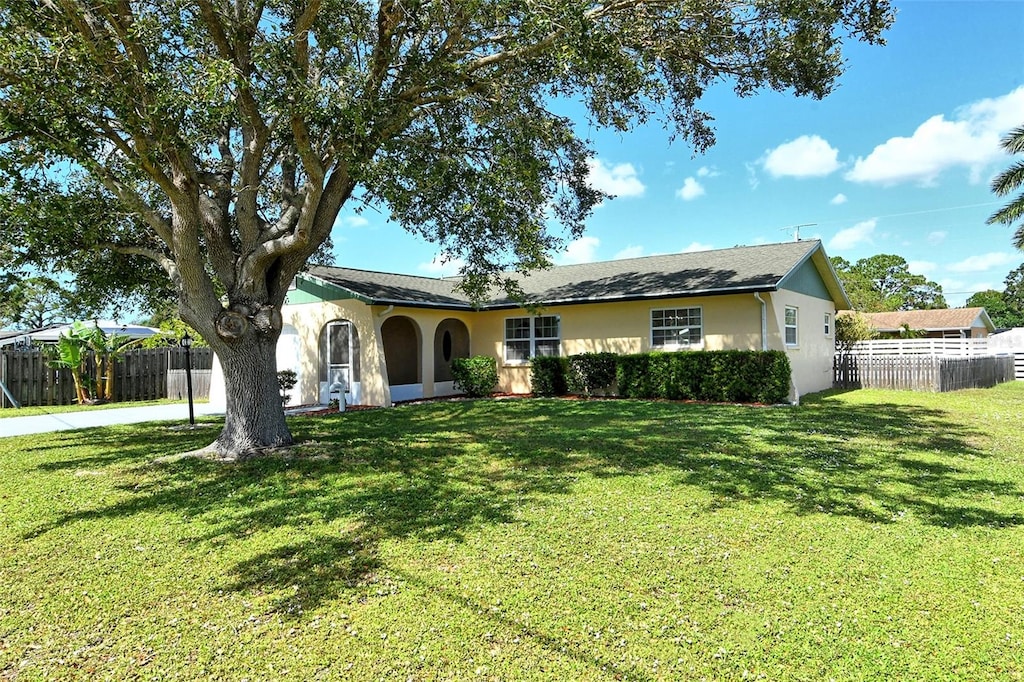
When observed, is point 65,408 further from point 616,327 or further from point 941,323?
point 941,323

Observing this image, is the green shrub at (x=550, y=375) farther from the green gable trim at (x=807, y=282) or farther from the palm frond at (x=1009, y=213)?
the palm frond at (x=1009, y=213)

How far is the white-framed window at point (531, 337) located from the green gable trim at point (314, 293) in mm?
5251

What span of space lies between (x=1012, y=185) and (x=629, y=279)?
11.5 metres

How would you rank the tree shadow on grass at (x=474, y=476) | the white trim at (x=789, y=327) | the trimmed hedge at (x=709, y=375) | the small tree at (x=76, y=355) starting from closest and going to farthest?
1. the tree shadow on grass at (x=474, y=476)
2. the trimmed hedge at (x=709, y=375)
3. the white trim at (x=789, y=327)
4. the small tree at (x=76, y=355)

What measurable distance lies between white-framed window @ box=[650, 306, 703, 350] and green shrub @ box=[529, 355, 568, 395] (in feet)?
8.79

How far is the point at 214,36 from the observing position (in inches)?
282

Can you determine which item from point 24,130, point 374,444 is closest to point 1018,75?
point 374,444

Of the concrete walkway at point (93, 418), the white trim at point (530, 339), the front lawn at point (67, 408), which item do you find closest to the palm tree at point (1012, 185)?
the white trim at point (530, 339)

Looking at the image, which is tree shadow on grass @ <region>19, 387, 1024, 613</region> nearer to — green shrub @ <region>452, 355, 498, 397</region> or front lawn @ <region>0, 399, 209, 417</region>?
front lawn @ <region>0, 399, 209, 417</region>

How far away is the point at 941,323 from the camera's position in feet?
131

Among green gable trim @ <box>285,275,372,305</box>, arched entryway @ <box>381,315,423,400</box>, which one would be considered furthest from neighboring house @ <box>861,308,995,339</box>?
green gable trim @ <box>285,275,372,305</box>

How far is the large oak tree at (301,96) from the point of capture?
6.55 metres

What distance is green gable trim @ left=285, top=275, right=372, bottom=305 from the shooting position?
49.9ft

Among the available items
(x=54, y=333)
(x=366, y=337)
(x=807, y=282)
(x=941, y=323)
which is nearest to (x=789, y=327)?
(x=807, y=282)
